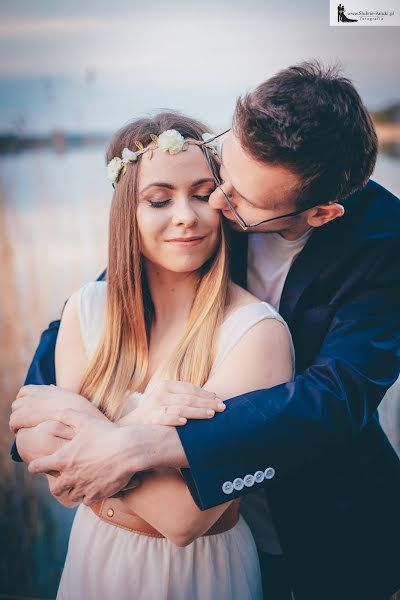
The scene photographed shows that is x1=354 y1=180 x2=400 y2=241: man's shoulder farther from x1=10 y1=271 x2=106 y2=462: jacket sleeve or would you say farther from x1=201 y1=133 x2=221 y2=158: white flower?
x1=10 y1=271 x2=106 y2=462: jacket sleeve

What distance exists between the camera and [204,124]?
1683 mm

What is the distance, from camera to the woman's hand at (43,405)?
150 cm

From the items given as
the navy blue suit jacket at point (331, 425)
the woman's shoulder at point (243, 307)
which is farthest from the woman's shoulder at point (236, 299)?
the navy blue suit jacket at point (331, 425)

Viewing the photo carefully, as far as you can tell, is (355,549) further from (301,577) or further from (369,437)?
(369,437)

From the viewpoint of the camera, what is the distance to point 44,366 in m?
1.79

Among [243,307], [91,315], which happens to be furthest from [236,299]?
[91,315]

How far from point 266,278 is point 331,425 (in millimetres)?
514

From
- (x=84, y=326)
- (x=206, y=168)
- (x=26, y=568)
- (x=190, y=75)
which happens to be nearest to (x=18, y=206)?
(x=190, y=75)

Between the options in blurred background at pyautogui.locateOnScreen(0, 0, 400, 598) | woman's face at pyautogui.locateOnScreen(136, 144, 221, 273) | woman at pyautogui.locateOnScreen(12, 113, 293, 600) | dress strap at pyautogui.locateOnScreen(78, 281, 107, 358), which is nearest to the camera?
woman at pyautogui.locateOnScreen(12, 113, 293, 600)

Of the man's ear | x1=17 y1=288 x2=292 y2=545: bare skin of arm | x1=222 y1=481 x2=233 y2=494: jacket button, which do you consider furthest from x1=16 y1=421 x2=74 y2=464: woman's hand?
the man's ear

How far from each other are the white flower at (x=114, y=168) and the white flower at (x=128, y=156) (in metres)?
0.03

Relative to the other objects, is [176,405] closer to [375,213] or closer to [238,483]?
[238,483]

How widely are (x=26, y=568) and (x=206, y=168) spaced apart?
2.09m

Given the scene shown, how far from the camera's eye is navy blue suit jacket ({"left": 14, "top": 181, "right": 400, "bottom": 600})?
1346 millimetres
